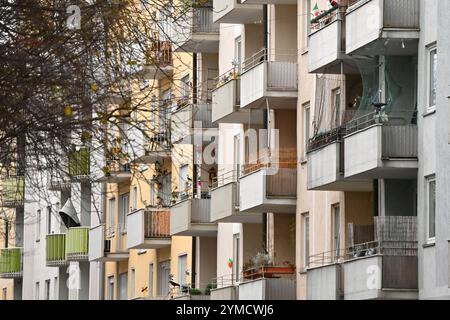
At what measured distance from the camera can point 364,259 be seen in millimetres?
34312

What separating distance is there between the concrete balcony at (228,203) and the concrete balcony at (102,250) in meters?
13.2

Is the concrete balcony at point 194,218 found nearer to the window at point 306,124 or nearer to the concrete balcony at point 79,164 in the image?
the window at point 306,124

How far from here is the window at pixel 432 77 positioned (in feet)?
109

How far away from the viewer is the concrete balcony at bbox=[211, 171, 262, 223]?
147 feet

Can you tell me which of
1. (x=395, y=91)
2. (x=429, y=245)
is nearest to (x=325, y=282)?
(x=429, y=245)

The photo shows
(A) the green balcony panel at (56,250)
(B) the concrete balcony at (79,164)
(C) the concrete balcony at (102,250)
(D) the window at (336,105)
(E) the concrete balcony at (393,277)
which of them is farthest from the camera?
(A) the green balcony panel at (56,250)

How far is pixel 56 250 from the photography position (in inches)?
2665

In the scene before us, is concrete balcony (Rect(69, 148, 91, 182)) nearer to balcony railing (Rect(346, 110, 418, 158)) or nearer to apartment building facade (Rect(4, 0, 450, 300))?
apartment building facade (Rect(4, 0, 450, 300))

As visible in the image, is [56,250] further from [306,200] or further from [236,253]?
[306,200]

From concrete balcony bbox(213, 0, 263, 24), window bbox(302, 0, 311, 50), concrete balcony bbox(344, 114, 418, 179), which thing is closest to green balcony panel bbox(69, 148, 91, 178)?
concrete balcony bbox(344, 114, 418, 179)

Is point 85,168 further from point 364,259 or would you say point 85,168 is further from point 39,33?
point 364,259

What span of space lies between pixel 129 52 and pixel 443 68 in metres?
12.0

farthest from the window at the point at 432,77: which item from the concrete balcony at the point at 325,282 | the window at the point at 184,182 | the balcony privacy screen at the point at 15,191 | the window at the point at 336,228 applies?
the window at the point at 184,182
